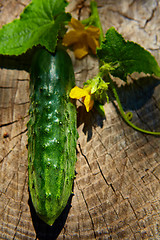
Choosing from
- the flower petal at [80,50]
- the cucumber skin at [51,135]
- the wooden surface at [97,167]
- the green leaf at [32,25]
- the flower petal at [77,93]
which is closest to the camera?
the cucumber skin at [51,135]

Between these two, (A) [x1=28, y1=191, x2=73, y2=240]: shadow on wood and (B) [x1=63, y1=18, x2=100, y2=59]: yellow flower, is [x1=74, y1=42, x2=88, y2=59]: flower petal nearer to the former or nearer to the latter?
(B) [x1=63, y1=18, x2=100, y2=59]: yellow flower

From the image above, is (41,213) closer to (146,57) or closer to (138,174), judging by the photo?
(138,174)

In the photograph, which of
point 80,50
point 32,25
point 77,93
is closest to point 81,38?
point 80,50

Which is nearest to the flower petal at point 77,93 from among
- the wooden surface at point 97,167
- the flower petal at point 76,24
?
the wooden surface at point 97,167

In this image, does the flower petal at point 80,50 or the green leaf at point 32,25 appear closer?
the green leaf at point 32,25

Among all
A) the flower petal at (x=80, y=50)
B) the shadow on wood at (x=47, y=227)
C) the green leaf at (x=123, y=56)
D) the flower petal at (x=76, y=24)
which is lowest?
the shadow on wood at (x=47, y=227)

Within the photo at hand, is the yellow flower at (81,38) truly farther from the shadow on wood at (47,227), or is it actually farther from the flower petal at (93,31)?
the shadow on wood at (47,227)
